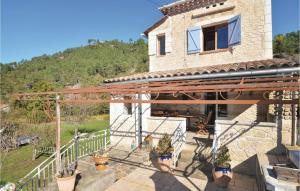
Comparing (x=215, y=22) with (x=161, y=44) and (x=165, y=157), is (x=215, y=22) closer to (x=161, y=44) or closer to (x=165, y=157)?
(x=161, y=44)

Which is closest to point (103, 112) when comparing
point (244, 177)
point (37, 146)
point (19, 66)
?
point (37, 146)

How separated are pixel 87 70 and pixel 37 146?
3767 cm

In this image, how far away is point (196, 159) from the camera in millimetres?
8953

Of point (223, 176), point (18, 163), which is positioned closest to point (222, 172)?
point (223, 176)

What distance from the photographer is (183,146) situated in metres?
9.98

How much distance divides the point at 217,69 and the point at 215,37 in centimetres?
452

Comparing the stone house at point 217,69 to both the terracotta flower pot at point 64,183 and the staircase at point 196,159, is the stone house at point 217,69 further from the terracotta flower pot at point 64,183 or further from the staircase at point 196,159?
the terracotta flower pot at point 64,183

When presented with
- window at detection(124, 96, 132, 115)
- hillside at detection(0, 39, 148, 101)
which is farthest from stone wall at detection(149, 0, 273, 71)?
hillside at detection(0, 39, 148, 101)

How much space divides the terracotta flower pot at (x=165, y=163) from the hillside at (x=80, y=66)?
34.3 meters

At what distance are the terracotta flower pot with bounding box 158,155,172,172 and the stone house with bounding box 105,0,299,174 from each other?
1.31 m

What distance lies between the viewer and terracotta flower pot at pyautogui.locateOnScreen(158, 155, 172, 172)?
8.43 metres

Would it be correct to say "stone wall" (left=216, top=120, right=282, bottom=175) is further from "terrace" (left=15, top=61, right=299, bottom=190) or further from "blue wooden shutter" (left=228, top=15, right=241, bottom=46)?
"blue wooden shutter" (left=228, top=15, right=241, bottom=46)

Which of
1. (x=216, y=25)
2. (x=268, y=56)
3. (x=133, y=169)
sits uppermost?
(x=216, y=25)

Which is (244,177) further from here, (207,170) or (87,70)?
(87,70)
